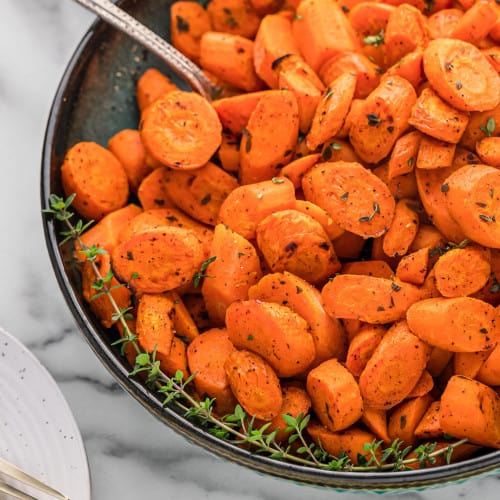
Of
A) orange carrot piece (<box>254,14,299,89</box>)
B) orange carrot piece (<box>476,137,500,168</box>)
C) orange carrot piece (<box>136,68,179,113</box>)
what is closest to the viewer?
orange carrot piece (<box>476,137,500,168</box>)

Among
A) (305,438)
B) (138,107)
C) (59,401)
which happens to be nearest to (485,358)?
(305,438)

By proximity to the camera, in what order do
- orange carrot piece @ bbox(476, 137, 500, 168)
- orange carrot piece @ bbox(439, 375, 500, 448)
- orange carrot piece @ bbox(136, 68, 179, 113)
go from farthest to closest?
1. orange carrot piece @ bbox(136, 68, 179, 113)
2. orange carrot piece @ bbox(476, 137, 500, 168)
3. orange carrot piece @ bbox(439, 375, 500, 448)

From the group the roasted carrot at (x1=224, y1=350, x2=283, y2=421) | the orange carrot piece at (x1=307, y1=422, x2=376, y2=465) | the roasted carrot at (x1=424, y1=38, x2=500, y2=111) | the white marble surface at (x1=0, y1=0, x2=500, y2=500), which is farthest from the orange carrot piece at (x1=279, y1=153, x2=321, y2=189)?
the white marble surface at (x1=0, y1=0, x2=500, y2=500)

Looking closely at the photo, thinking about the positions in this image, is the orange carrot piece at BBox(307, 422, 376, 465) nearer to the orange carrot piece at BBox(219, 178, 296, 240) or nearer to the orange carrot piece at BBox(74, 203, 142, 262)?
the orange carrot piece at BBox(219, 178, 296, 240)

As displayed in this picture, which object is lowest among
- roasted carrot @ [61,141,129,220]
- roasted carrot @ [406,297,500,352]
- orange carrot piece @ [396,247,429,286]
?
roasted carrot @ [406,297,500,352]

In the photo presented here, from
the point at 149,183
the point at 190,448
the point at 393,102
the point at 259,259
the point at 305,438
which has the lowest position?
the point at 190,448

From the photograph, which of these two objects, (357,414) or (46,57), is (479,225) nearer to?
(357,414)
